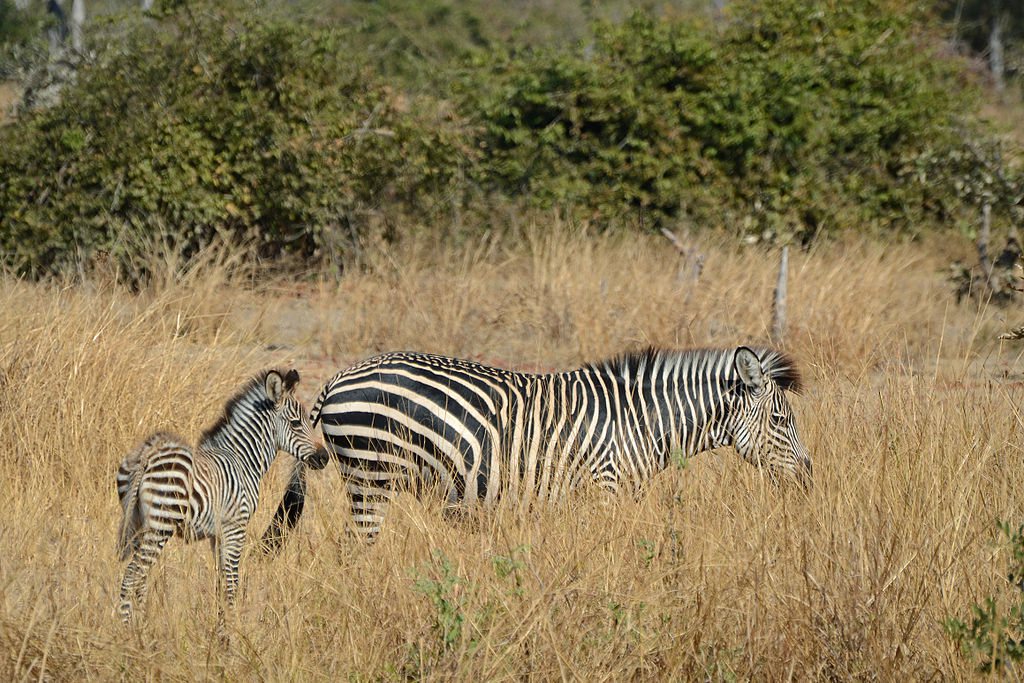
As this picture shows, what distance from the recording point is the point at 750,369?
549 centimetres

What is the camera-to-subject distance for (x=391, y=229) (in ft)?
42.3

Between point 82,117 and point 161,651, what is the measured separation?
8.74m

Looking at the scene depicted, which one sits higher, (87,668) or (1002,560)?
(1002,560)

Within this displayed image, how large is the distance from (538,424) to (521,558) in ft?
3.11

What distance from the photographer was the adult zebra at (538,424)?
537 centimetres

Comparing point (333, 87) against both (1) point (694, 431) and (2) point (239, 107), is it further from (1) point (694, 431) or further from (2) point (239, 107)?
(1) point (694, 431)

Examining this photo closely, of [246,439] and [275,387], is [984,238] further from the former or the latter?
[246,439]

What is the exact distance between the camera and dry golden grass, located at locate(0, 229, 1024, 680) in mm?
4086

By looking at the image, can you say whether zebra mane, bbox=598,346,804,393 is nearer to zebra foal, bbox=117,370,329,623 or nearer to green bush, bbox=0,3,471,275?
zebra foal, bbox=117,370,329,623

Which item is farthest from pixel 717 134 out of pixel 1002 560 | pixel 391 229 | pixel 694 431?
pixel 1002 560

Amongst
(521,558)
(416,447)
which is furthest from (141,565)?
(521,558)

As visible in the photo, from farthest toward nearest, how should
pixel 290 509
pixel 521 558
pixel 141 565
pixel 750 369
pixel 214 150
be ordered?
pixel 214 150, pixel 290 509, pixel 750 369, pixel 141 565, pixel 521 558

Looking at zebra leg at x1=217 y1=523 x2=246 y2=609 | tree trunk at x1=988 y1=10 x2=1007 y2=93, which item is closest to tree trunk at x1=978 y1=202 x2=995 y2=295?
zebra leg at x1=217 y1=523 x2=246 y2=609

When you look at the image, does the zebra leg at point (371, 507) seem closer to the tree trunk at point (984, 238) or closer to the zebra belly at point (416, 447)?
the zebra belly at point (416, 447)
